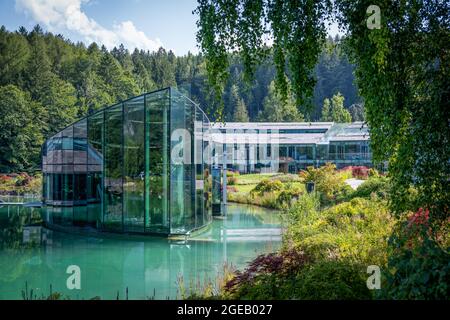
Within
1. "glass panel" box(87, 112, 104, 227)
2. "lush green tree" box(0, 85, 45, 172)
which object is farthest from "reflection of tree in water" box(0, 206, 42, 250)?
"lush green tree" box(0, 85, 45, 172)

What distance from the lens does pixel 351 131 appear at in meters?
38.5

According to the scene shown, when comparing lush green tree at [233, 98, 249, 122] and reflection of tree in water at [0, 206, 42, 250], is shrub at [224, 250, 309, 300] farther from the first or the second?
lush green tree at [233, 98, 249, 122]

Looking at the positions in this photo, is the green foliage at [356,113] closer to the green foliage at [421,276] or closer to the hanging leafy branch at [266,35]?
the hanging leafy branch at [266,35]

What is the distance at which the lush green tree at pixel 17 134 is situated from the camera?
1539 inches

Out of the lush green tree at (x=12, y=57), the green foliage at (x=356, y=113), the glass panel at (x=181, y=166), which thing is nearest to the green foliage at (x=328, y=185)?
the glass panel at (x=181, y=166)

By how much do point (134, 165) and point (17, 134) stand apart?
30.7 m

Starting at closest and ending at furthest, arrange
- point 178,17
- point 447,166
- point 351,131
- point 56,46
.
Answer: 1. point 447,166
2. point 178,17
3. point 351,131
4. point 56,46

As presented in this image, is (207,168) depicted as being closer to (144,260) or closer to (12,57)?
(144,260)

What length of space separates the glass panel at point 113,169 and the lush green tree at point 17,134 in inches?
1071

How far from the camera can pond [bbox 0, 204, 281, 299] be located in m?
8.21

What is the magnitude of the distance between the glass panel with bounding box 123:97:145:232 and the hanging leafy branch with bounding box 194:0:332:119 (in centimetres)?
845

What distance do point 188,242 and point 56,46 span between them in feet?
185
